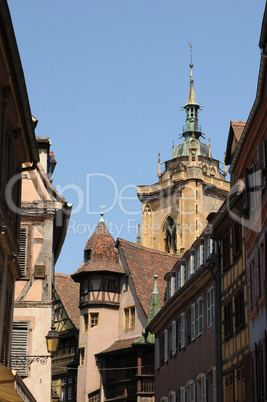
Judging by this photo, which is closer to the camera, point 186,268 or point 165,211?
point 186,268

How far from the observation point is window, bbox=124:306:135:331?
54219mm

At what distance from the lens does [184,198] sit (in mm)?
106375

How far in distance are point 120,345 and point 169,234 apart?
188 ft

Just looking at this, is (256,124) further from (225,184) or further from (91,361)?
(225,184)

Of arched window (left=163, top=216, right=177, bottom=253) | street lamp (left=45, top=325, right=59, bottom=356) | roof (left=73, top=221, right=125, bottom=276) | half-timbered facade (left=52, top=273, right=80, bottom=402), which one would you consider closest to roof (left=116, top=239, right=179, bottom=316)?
roof (left=73, top=221, right=125, bottom=276)

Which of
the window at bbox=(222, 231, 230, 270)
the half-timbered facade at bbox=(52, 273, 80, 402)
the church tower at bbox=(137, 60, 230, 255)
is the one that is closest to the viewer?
the window at bbox=(222, 231, 230, 270)

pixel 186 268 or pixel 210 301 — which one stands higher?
pixel 186 268

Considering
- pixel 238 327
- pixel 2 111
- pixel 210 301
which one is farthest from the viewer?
pixel 210 301

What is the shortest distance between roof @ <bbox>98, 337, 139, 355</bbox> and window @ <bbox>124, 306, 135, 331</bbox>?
0.97m

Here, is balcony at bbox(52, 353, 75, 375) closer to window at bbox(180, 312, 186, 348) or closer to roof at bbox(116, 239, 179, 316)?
roof at bbox(116, 239, 179, 316)

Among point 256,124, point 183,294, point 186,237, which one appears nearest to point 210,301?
point 183,294

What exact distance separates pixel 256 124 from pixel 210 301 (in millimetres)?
9749

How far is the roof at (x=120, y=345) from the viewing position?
171 feet

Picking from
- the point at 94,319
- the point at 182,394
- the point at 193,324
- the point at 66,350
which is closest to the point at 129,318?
the point at 94,319
